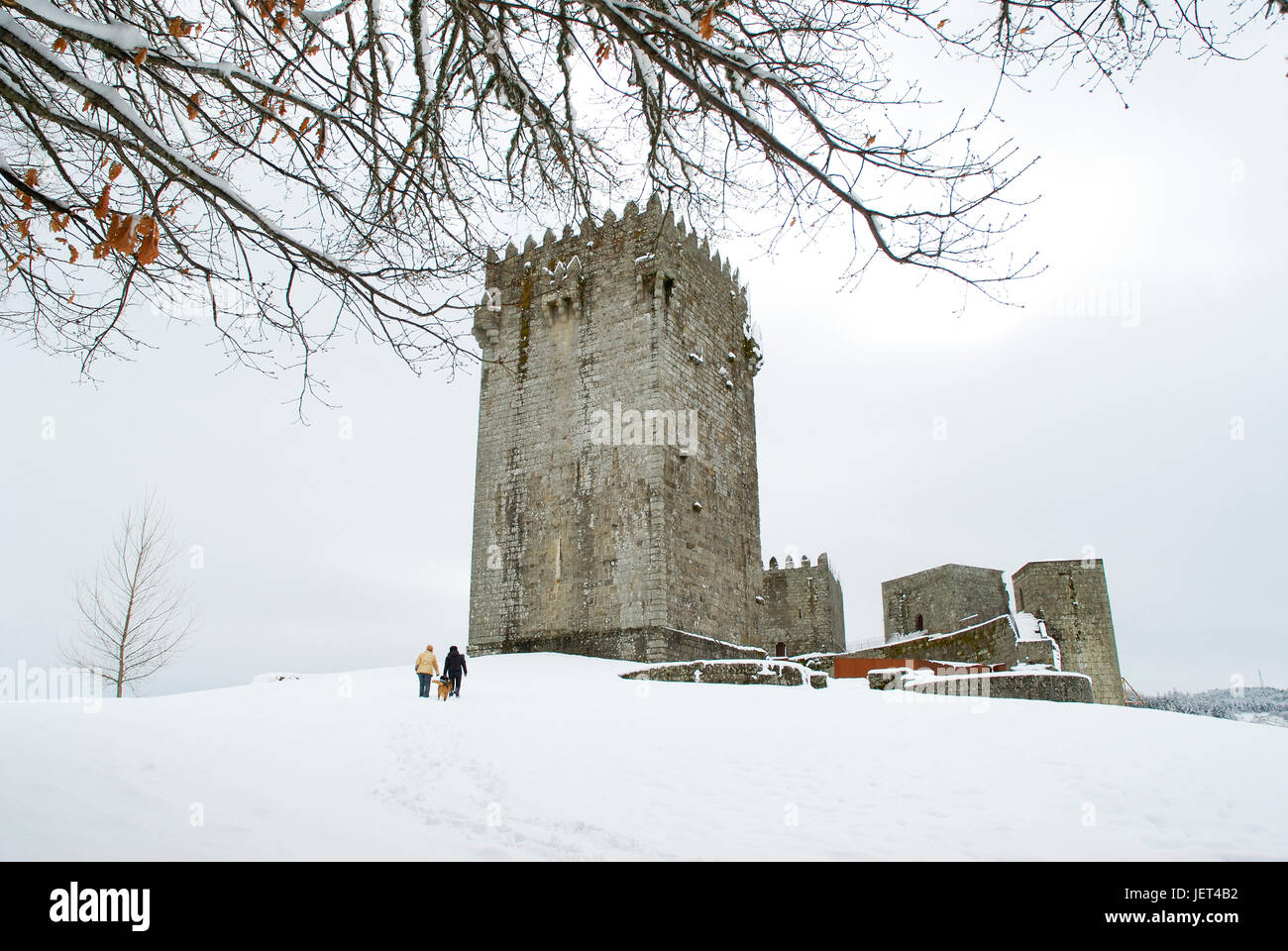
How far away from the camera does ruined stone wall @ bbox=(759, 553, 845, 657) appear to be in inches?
1157

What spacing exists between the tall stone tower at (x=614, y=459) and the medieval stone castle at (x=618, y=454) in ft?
0.12

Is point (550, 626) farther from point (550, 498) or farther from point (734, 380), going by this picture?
point (734, 380)

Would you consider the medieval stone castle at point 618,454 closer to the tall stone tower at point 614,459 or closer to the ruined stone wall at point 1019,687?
the tall stone tower at point 614,459

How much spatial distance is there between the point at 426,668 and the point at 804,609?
69.3 feet

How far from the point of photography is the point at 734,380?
731 inches

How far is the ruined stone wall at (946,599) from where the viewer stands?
28.6m

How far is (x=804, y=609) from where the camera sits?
29641 millimetres

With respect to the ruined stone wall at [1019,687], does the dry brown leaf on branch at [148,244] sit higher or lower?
higher

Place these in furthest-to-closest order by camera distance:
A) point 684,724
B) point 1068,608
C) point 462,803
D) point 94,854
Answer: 1. point 1068,608
2. point 684,724
3. point 462,803
4. point 94,854

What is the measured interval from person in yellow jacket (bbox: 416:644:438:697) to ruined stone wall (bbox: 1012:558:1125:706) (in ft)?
69.6

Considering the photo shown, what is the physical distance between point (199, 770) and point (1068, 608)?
85.8ft

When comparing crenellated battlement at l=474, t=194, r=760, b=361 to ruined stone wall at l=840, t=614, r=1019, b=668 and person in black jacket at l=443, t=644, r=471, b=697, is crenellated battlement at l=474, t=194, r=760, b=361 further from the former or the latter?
ruined stone wall at l=840, t=614, r=1019, b=668

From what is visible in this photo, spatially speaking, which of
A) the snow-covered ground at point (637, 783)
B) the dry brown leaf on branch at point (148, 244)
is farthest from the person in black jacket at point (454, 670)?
the dry brown leaf on branch at point (148, 244)
